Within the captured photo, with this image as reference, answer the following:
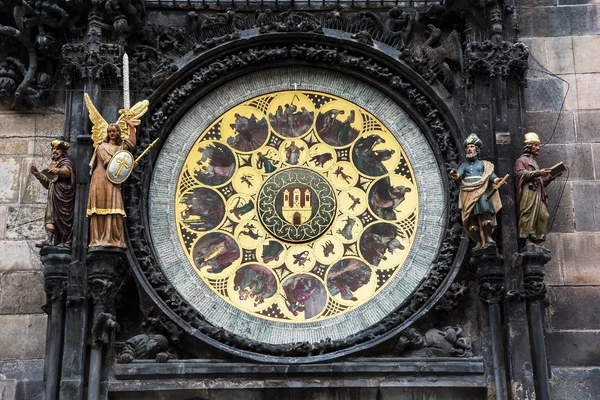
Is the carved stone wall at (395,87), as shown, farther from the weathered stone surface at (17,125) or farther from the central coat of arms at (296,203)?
the central coat of arms at (296,203)

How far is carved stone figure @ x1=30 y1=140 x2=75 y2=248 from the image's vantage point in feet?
35.2

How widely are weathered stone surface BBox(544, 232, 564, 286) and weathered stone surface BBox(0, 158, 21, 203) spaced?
16.9ft

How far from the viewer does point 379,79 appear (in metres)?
11.5

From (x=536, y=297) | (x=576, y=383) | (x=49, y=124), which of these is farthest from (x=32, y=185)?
(x=576, y=383)

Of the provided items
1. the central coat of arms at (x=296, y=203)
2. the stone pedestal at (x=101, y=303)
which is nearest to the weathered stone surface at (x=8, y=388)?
the stone pedestal at (x=101, y=303)

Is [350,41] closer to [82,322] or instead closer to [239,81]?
[239,81]

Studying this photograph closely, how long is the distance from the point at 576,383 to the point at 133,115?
4.78 meters

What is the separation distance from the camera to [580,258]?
11047mm

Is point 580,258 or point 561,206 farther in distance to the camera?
point 561,206

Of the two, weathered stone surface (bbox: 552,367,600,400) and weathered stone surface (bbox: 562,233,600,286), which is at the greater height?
weathered stone surface (bbox: 562,233,600,286)

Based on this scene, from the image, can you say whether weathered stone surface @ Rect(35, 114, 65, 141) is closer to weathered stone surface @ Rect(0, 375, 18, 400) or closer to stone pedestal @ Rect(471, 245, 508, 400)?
weathered stone surface @ Rect(0, 375, 18, 400)

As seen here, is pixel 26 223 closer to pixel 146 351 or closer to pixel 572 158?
pixel 146 351

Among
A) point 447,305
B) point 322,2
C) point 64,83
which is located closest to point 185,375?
point 447,305

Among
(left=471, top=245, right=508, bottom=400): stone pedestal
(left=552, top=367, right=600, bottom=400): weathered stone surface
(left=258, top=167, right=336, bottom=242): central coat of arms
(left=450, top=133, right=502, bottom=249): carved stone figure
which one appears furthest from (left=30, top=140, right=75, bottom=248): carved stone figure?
(left=552, top=367, right=600, bottom=400): weathered stone surface
